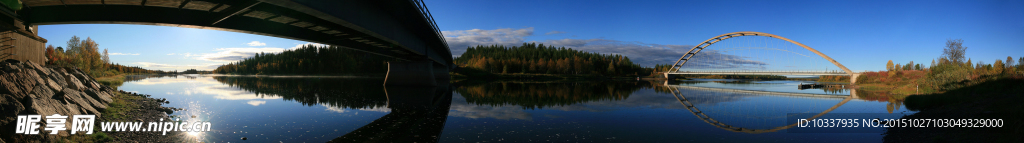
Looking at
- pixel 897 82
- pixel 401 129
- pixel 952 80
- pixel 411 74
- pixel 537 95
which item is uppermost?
pixel 411 74

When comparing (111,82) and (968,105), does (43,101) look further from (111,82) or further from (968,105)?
(111,82)

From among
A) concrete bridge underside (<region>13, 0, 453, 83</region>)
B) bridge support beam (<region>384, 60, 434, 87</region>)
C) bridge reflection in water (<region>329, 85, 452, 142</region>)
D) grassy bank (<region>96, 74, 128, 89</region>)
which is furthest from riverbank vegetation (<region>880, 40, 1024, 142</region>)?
grassy bank (<region>96, 74, 128, 89</region>)

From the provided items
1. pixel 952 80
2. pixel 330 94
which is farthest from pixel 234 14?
pixel 952 80

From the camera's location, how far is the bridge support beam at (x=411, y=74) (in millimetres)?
44062

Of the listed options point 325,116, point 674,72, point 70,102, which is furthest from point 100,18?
point 674,72

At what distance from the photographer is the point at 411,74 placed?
4459cm

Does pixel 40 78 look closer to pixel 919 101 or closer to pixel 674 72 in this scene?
pixel 919 101

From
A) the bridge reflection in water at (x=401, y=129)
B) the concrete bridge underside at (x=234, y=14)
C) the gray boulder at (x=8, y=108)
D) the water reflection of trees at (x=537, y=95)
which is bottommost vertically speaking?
the water reflection of trees at (x=537, y=95)

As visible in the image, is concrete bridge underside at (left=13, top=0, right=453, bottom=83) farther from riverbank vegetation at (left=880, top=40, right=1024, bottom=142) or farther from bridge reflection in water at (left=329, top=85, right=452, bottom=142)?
riverbank vegetation at (left=880, top=40, right=1024, bottom=142)

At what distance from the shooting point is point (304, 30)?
22.2 m

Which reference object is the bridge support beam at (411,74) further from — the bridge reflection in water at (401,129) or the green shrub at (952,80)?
the green shrub at (952,80)

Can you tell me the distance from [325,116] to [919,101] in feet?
103

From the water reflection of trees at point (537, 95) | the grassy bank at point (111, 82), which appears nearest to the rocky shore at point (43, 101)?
the water reflection of trees at point (537, 95)

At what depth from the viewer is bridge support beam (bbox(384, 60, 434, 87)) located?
4406 centimetres
